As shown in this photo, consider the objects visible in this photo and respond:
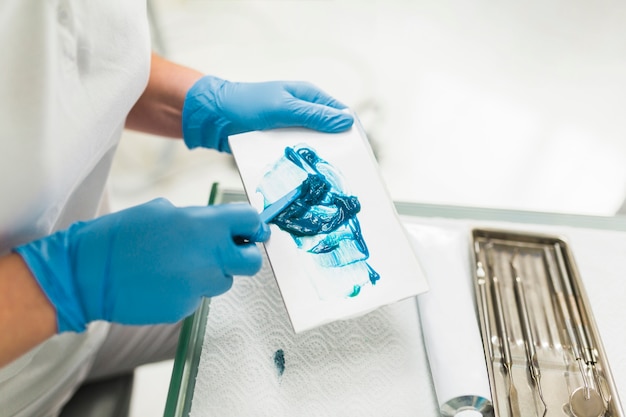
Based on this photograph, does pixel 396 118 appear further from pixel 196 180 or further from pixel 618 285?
pixel 618 285

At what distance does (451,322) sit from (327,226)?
217mm

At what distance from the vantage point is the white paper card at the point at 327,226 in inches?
26.3

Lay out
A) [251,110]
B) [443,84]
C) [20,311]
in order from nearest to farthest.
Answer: [20,311] → [251,110] → [443,84]

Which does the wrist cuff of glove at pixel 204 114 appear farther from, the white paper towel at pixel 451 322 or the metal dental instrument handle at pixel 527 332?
the metal dental instrument handle at pixel 527 332

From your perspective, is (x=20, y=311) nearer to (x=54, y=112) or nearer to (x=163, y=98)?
(x=54, y=112)

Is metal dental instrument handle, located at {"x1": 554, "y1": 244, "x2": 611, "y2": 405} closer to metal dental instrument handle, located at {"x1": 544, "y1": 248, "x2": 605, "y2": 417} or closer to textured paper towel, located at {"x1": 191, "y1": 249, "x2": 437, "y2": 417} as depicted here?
metal dental instrument handle, located at {"x1": 544, "y1": 248, "x2": 605, "y2": 417}

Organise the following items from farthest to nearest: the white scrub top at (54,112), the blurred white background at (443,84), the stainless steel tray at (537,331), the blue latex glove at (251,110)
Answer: the blurred white background at (443,84)
the blue latex glove at (251,110)
the stainless steel tray at (537,331)
the white scrub top at (54,112)

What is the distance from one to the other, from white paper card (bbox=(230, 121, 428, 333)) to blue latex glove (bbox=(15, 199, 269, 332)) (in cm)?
7

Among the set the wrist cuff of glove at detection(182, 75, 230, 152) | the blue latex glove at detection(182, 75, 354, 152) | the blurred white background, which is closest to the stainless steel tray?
the blue latex glove at detection(182, 75, 354, 152)

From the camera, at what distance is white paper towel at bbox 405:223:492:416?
647mm

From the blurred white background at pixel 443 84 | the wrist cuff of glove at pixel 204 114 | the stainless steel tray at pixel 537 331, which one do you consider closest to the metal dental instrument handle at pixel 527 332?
the stainless steel tray at pixel 537 331

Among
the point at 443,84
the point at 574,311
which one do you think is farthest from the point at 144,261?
the point at 443,84

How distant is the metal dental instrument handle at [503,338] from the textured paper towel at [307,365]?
3.9 inches

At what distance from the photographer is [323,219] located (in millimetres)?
728
